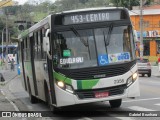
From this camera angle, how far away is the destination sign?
1327 cm

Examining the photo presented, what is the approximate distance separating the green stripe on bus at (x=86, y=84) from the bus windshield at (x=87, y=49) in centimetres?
43

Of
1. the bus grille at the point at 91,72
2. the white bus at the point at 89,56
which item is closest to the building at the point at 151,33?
the white bus at the point at 89,56

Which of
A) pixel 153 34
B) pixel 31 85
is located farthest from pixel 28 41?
pixel 153 34

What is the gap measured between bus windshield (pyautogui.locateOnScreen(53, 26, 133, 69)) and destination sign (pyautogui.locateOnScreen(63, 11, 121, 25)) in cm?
30

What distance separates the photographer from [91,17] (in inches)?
527

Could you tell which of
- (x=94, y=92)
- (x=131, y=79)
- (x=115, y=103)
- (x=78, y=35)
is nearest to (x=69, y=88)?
(x=94, y=92)

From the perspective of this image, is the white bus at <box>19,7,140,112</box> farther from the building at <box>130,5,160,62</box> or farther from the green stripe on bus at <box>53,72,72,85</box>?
the building at <box>130,5,160,62</box>

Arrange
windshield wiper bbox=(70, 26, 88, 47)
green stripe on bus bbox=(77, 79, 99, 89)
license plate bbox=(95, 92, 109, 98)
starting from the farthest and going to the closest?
windshield wiper bbox=(70, 26, 88, 47) < license plate bbox=(95, 92, 109, 98) < green stripe on bus bbox=(77, 79, 99, 89)

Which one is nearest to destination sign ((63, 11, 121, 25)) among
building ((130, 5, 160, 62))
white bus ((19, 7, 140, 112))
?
white bus ((19, 7, 140, 112))

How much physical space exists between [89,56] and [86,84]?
81 centimetres

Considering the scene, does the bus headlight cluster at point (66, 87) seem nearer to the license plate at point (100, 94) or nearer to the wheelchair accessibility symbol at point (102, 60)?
the license plate at point (100, 94)

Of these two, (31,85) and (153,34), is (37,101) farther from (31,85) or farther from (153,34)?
(153,34)

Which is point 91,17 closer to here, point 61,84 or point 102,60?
point 102,60

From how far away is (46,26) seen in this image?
1384cm
